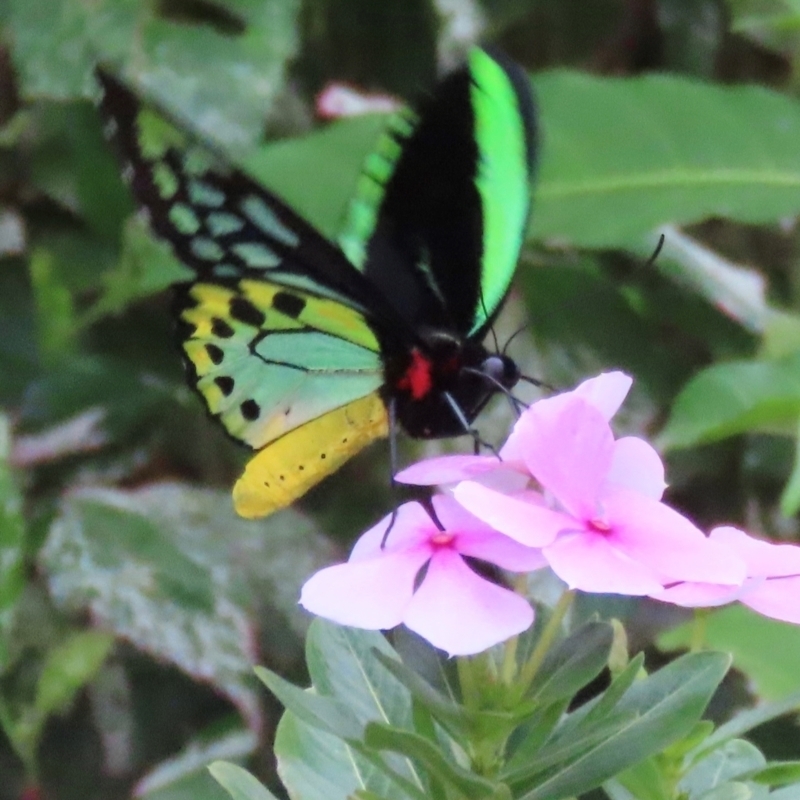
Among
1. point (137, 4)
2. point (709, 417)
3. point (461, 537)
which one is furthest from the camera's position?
point (137, 4)

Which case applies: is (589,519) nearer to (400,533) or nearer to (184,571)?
(400,533)

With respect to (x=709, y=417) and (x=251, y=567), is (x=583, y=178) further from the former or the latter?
(x=251, y=567)

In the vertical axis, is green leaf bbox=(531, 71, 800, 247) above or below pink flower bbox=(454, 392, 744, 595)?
below

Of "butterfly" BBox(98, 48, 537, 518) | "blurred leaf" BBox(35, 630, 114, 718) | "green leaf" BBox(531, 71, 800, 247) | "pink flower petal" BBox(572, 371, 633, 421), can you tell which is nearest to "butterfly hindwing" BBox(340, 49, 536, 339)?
"butterfly" BBox(98, 48, 537, 518)

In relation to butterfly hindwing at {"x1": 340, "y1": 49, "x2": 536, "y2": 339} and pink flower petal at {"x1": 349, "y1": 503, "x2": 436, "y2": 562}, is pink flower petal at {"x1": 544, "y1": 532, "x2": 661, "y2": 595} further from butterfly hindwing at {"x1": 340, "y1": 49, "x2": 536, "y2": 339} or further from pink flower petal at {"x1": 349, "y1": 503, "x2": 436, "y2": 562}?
butterfly hindwing at {"x1": 340, "y1": 49, "x2": 536, "y2": 339}

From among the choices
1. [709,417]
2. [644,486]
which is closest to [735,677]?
[709,417]

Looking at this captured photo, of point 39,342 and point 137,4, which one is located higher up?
point 137,4

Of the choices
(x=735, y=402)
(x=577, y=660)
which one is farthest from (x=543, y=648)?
(x=735, y=402)
